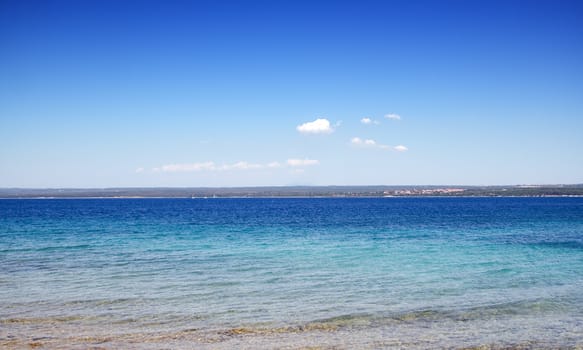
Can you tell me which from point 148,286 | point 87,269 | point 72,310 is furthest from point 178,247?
point 72,310

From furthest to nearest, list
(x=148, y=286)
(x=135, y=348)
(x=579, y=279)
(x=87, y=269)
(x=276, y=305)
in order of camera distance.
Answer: (x=87, y=269), (x=579, y=279), (x=148, y=286), (x=276, y=305), (x=135, y=348)

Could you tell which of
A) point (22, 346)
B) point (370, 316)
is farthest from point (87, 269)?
point (370, 316)

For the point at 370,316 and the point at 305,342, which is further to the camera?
the point at 370,316

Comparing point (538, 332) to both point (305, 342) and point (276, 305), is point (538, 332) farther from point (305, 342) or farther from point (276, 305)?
point (276, 305)

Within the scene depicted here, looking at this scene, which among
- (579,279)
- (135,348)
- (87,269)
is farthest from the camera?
(87,269)

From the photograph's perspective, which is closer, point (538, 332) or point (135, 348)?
point (135, 348)

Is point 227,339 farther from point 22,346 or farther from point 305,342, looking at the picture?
point 22,346

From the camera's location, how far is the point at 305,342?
35.7 feet

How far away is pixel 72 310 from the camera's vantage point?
13695mm

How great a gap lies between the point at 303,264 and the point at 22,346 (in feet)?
44.4

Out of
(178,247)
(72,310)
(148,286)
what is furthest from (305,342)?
(178,247)

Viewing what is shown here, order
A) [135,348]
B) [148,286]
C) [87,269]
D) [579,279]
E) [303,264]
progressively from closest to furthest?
[135,348] → [148,286] → [579,279] → [87,269] → [303,264]

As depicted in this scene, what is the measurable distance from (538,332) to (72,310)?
1174cm

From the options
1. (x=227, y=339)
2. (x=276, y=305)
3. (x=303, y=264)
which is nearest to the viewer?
(x=227, y=339)
